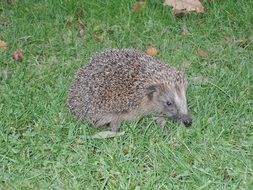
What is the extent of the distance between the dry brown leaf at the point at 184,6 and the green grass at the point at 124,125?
0.29ft

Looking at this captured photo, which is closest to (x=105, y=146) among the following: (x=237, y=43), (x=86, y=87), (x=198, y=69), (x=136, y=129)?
(x=136, y=129)

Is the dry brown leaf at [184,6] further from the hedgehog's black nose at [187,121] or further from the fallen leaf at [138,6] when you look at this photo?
the hedgehog's black nose at [187,121]

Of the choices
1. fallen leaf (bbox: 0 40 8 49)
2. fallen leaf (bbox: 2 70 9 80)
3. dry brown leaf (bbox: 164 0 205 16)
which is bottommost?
fallen leaf (bbox: 0 40 8 49)

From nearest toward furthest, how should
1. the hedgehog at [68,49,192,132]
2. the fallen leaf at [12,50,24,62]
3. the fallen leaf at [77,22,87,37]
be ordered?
the hedgehog at [68,49,192,132], the fallen leaf at [12,50,24,62], the fallen leaf at [77,22,87,37]

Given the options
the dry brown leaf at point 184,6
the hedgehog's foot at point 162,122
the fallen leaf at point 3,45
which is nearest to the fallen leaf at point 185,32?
the dry brown leaf at point 184,6

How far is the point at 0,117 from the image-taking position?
4.99 meters

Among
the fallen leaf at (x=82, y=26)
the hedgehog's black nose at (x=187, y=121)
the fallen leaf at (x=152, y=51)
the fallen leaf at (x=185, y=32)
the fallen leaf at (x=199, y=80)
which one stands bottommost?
the fallen leaf at (x=82, y=26)

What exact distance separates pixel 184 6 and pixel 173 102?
87.7 inches

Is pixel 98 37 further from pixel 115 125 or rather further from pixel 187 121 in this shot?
pixel 187 121

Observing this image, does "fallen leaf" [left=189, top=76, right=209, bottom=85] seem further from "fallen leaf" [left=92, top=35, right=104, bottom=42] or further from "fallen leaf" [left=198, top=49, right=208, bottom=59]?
"fallen leaf" [left=92, top=35, right=104, bottom=42]

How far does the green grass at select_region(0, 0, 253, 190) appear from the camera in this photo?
432 cm

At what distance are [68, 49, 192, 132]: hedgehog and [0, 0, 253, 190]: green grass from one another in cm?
13

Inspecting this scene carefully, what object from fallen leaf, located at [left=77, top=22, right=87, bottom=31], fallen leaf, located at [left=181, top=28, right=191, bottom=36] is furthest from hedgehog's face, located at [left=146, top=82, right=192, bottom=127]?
fallen leaf, located at [left=77, top=22, right=87, bottom=31]

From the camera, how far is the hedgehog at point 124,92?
16.4 feet
